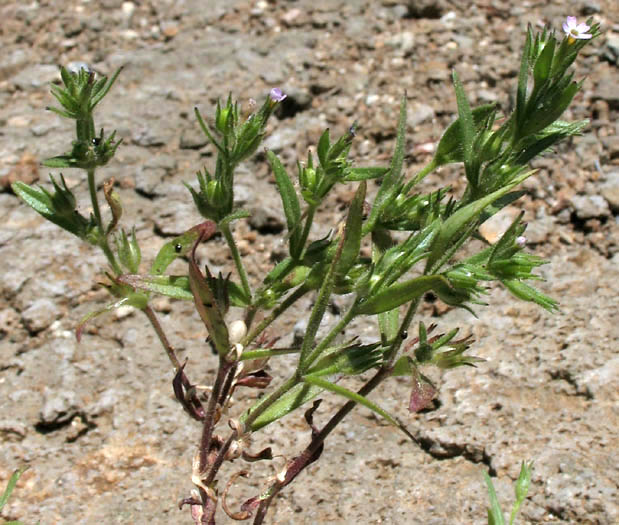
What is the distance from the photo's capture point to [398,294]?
1967 mm

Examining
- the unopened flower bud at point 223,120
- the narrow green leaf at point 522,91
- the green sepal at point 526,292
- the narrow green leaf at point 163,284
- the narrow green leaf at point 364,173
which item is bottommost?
the narrow green leaf at point 163,284

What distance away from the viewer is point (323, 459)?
2.77m

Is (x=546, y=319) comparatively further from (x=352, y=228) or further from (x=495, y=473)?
(x=352, y=228)

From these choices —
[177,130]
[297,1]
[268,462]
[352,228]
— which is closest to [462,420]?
[268,462]

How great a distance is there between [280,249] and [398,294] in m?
1.46

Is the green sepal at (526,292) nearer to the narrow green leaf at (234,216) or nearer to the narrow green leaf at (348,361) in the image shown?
the narrow green leaf at (348,361)

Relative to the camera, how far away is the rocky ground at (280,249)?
2652 millimetres

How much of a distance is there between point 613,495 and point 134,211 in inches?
92.7

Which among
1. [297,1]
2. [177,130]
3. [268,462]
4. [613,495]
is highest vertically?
[297,1]

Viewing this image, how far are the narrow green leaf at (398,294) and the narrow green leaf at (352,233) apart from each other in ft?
0.36

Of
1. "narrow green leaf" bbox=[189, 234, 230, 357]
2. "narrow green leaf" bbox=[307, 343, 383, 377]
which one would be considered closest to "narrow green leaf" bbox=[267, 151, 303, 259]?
"narrow green leaf" bbox=[189, 234, 230, 357]

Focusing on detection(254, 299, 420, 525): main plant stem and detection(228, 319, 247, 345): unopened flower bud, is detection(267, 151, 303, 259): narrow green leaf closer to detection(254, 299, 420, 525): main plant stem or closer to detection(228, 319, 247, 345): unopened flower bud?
detection(228, 319, 247, 345): unopened flower bud

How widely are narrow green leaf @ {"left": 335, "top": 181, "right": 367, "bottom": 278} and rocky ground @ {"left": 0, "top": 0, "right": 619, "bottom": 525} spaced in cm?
99

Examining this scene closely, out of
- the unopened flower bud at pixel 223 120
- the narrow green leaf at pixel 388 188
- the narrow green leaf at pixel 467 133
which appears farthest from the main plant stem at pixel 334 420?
the unopened flower bud at pixel 223 120
